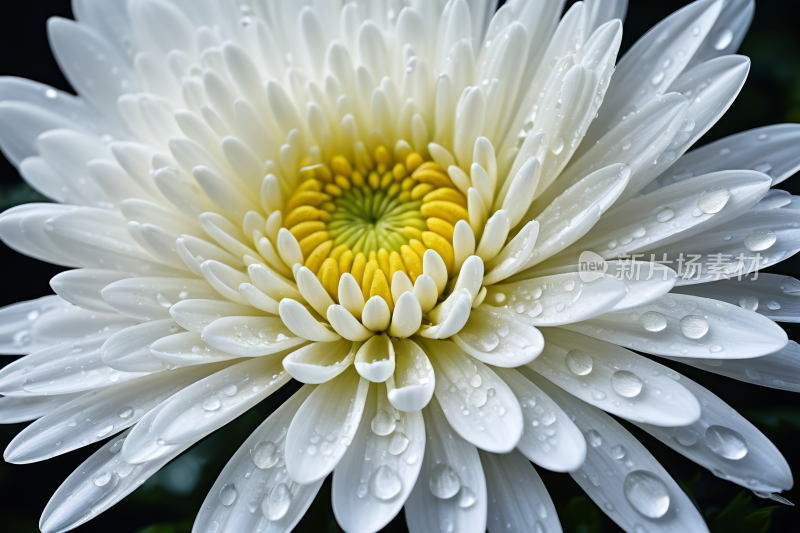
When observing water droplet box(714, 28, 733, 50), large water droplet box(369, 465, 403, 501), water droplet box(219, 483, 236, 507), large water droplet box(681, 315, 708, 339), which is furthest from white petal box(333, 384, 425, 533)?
water droplet box(714, 28, 733, 50)

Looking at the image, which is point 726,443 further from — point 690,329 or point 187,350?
point 187,350

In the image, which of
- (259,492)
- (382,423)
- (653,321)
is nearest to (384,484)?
(382,423)

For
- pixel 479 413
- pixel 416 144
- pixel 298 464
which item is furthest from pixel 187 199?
pixel 479 413

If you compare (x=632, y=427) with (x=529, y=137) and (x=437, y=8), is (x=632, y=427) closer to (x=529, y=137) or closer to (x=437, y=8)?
(x=529, y=137)

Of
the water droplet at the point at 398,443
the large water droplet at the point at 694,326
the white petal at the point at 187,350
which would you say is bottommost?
the large water droplet at the point at 694,326

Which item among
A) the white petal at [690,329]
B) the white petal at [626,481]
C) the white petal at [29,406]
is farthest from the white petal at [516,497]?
the white petal at [29,406]

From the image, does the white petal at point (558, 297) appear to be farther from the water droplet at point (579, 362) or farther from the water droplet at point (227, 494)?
the water droplet at point (227, 494)

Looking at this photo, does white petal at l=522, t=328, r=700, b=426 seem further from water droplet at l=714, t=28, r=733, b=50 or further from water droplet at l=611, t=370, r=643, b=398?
water droplet at l=714, t=28, r=733, b=50
